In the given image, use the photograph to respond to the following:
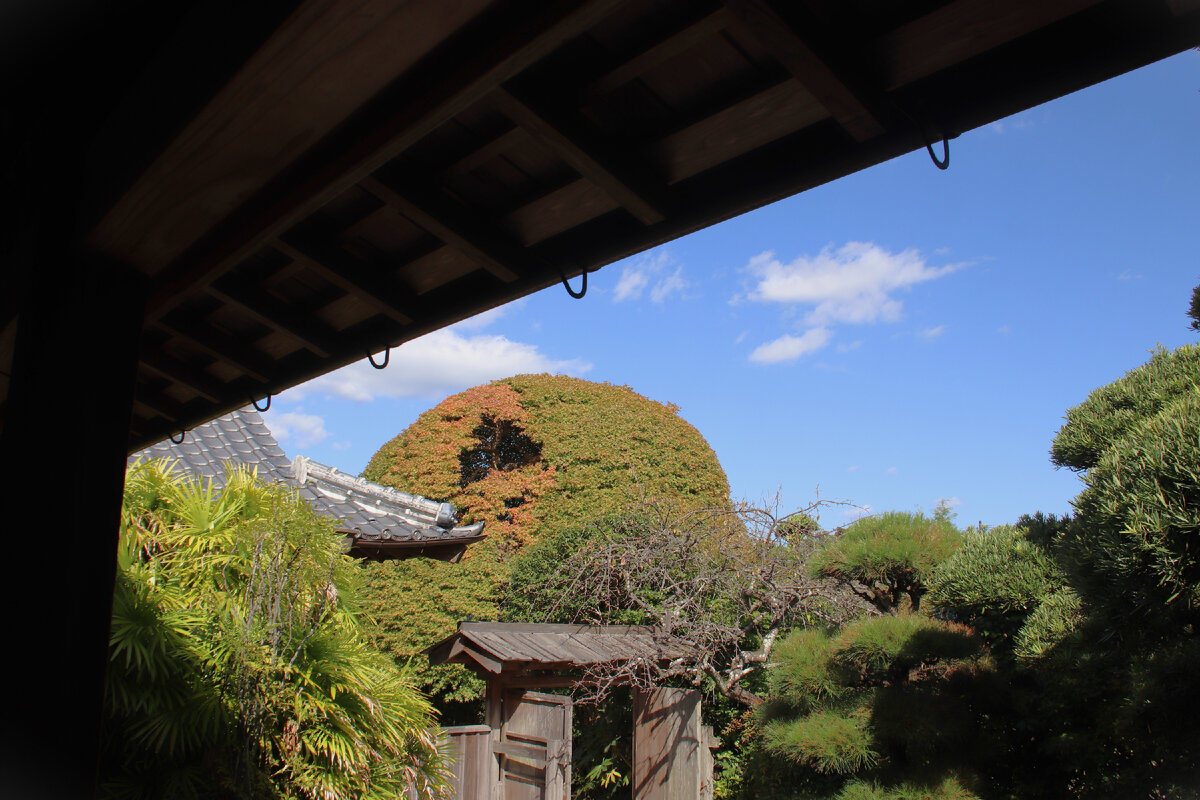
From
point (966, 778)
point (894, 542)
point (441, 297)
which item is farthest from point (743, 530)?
point (441, 297)

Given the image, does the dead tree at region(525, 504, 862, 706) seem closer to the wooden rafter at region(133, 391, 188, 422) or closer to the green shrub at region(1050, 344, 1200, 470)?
the green shrub at region(1050, 344, 1200, 470)

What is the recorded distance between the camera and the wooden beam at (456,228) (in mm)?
1183

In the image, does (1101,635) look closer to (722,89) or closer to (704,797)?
(722,89)

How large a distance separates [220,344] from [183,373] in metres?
0.28

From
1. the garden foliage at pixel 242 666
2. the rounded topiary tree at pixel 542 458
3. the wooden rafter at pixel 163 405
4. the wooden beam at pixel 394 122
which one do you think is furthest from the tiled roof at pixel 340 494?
the wooden beam at pixel 394 122

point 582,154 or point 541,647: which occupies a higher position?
point 582,154

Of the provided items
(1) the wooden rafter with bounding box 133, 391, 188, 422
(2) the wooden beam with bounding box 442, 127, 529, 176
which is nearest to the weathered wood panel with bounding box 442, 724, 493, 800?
(1) the wooden rafter with bounding box 133, 391, 188, 422

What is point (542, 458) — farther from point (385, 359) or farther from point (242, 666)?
point (385, 359)

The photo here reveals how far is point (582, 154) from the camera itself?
1.00m

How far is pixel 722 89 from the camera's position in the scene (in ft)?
3.13

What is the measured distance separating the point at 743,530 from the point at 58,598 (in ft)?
18.2

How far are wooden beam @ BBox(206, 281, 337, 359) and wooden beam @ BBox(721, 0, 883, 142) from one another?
47.3 inches

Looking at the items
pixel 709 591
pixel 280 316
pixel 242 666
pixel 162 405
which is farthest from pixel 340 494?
pixel 280 316

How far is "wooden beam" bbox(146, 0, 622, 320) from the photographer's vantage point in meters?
0.77
